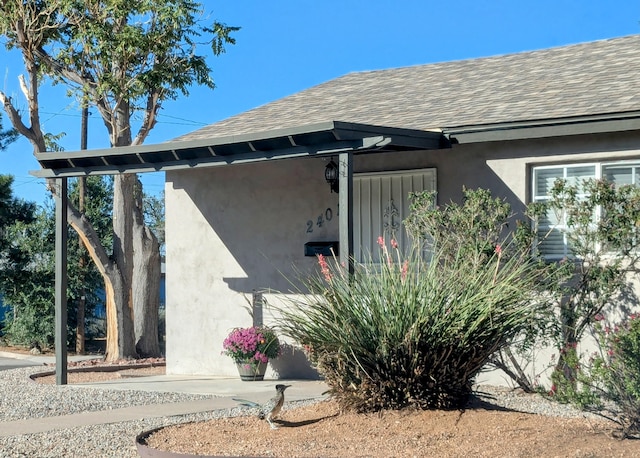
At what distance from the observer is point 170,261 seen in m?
15.6

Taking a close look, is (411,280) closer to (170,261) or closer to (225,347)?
(225,347)

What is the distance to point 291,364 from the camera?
14.2 metres

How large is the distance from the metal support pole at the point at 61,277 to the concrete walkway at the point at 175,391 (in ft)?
1.24

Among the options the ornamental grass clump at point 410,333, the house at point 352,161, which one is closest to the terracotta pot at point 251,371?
the house at point 352,161

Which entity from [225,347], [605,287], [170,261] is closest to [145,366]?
[170,261]

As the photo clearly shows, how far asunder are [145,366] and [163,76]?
5.65 metres

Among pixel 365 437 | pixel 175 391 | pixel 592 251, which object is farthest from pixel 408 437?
pixel 175 391

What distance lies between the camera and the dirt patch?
7.00 m

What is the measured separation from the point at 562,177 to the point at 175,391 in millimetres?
5813

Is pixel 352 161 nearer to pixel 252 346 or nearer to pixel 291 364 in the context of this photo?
pixel 252 346

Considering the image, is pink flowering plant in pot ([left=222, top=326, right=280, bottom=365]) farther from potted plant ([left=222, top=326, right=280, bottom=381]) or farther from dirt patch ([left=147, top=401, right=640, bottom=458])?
dirt patch ([left=147, top=401, right=640, bottom=458])

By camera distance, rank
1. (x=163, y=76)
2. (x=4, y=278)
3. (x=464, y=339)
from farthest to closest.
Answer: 1. (x=4, y=278)
2. (x=163, y=76)
3. (x=464, y=339)

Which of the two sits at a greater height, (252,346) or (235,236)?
(235,236)

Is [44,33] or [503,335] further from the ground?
[44,33]
